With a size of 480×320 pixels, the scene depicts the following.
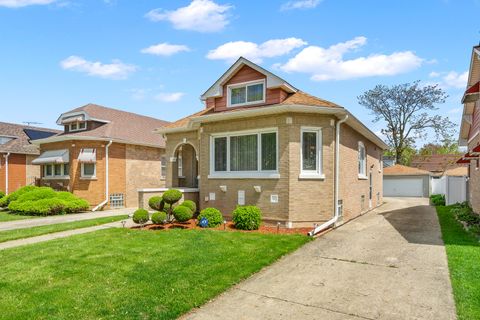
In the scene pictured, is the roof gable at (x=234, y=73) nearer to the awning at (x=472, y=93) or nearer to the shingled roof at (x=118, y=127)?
the awning at (x=472, y=93)

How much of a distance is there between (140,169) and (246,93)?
39.4 ft

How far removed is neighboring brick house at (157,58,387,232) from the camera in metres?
11.0

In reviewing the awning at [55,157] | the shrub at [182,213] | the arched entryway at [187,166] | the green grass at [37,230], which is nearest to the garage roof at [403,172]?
the arched entryway at [187,166]

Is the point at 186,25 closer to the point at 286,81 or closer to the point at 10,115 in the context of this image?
the point at 286,81

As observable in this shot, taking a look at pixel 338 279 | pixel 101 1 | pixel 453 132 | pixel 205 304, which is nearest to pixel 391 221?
pixel 338 279

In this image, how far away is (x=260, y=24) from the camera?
36.2 feet

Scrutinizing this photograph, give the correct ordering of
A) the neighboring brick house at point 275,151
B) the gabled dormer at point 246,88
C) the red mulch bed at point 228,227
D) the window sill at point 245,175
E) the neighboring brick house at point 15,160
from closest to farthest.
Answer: the red mulch bed at point 228,227 → the neighboring brick house at point 275,151 → the window sill at point 245,175 → the gabled dormer at point 246,88 → the neighboring brick house at point 15,160

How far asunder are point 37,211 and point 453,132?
1856 inches

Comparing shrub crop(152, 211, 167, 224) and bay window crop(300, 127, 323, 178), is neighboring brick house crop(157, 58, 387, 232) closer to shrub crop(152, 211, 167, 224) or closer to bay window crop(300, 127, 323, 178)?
bay window crop(300, 127, 323, 178)

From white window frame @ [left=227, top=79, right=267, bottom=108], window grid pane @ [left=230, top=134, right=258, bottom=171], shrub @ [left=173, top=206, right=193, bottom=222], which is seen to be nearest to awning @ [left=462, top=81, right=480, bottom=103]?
white window frame @ [left=227, top=79, right=267, bottom=108]

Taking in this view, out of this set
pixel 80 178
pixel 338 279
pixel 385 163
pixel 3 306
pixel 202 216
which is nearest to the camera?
pixel 3 306

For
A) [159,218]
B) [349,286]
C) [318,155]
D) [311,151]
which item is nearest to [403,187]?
[318,155]

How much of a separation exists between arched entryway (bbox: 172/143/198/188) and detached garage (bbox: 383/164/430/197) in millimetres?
23587

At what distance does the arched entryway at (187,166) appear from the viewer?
16797 millimetres
